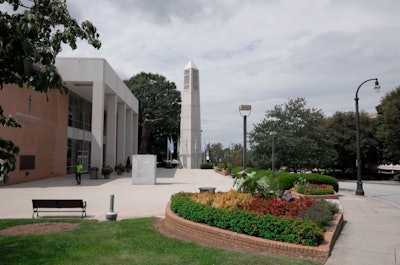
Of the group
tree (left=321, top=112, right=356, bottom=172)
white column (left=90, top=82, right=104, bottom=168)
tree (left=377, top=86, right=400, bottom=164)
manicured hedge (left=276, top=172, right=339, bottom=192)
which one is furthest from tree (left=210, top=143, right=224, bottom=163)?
manicured hedge (left=276, top=172, right=339, bottom=192)

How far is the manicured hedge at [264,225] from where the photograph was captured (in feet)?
23.0

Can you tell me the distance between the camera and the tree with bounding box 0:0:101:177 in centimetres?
268

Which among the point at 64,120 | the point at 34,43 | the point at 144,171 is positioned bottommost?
the point at 144,171

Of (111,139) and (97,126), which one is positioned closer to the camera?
(97,126)

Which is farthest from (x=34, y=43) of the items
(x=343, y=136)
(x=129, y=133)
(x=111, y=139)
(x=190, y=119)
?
(x=190, y=119)

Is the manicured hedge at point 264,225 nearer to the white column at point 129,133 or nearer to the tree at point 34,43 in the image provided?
the tree at point 34,43

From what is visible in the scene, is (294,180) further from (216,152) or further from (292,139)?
(216,152)

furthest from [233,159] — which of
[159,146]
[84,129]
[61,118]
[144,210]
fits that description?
[144,210]

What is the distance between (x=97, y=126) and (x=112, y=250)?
25.0 m

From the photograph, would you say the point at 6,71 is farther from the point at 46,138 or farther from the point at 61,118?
the point at 61,118

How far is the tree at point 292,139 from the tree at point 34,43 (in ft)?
74.6

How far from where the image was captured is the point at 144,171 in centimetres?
2542

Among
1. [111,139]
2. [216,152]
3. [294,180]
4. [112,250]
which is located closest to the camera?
[112,250]

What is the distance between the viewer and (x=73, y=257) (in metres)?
6.34
